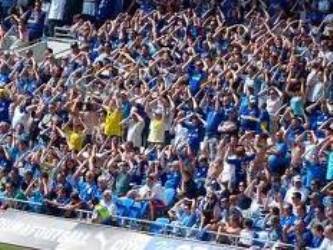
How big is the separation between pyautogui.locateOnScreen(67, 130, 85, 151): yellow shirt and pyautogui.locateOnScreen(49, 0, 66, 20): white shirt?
681cm

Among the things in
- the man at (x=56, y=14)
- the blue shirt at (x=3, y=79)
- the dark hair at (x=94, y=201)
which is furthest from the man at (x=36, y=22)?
the dark hair at (x=94, y=201)

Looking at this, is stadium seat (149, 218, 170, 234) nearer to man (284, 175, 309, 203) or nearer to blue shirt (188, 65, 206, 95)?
man (284, 175, 309, 203)

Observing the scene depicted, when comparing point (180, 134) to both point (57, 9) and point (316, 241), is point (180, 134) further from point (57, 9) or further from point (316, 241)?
point (57, 9)

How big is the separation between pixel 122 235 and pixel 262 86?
4.69 metres

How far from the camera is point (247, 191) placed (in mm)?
20438

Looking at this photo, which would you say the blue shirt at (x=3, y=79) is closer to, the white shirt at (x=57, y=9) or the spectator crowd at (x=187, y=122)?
the spectator crowd at (x=187, y=122)

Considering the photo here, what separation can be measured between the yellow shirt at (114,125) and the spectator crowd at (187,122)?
0.03m

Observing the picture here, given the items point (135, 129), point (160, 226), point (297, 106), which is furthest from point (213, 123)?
point (160, 226)

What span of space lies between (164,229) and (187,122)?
3289 mm

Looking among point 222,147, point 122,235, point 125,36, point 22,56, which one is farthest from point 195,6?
point 122,235

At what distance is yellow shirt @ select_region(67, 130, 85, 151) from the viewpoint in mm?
23938

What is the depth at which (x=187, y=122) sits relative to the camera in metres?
23.0

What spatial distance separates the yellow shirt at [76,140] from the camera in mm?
23938

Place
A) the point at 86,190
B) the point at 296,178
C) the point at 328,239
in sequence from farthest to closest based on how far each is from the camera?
the point at 86,190 → the point at 296,178 → the point at 328,239
